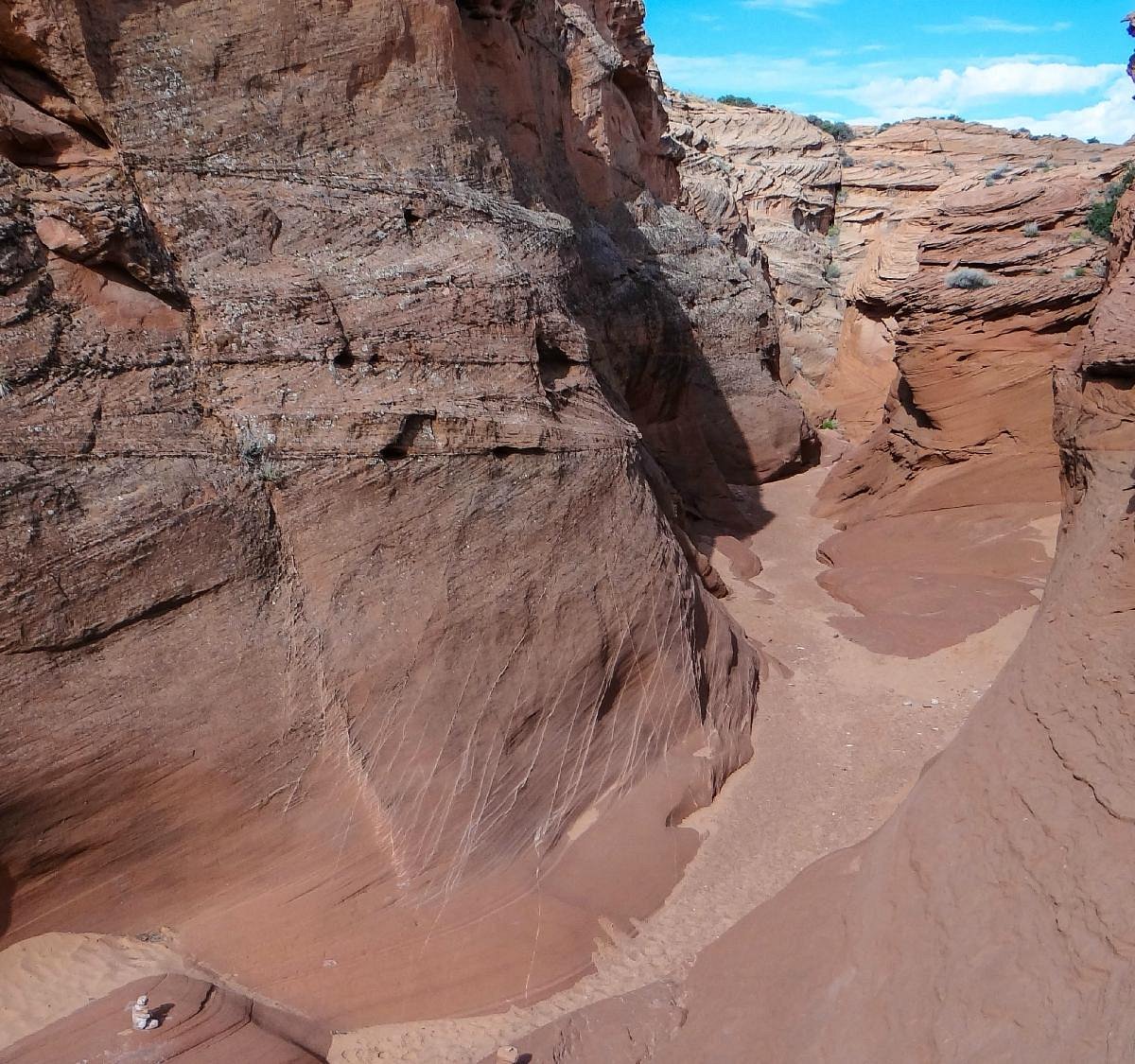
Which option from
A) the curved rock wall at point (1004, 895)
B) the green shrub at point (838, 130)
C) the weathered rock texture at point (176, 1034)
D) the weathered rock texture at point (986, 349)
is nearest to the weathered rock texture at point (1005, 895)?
the curved rock wall at point (1004, 895)

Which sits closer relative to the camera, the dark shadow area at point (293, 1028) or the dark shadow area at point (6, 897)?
the dark shadow area at point (293, 1028)

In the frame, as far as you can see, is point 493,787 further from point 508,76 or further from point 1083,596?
point 508,76

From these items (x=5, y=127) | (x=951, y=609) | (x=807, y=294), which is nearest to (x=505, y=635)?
(x=5, y=127)

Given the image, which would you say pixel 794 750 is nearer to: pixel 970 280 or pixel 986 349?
pixel 986 349

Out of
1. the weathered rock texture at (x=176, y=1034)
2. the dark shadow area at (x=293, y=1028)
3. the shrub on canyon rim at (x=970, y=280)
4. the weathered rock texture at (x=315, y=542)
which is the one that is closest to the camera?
the weathered rock texture at (x=176, y=1034)

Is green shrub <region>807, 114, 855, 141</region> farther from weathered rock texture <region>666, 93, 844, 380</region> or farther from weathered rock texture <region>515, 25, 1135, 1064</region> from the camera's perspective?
weathered rock texture <region>515, 25, 1135, 1064</region>

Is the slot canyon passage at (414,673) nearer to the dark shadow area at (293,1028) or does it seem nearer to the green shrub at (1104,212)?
the dark shadow area at (293,1028)

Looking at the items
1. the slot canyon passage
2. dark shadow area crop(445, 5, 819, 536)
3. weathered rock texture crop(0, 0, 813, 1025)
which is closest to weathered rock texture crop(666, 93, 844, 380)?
dark shadow area crop(445, 5, 819, 536)
